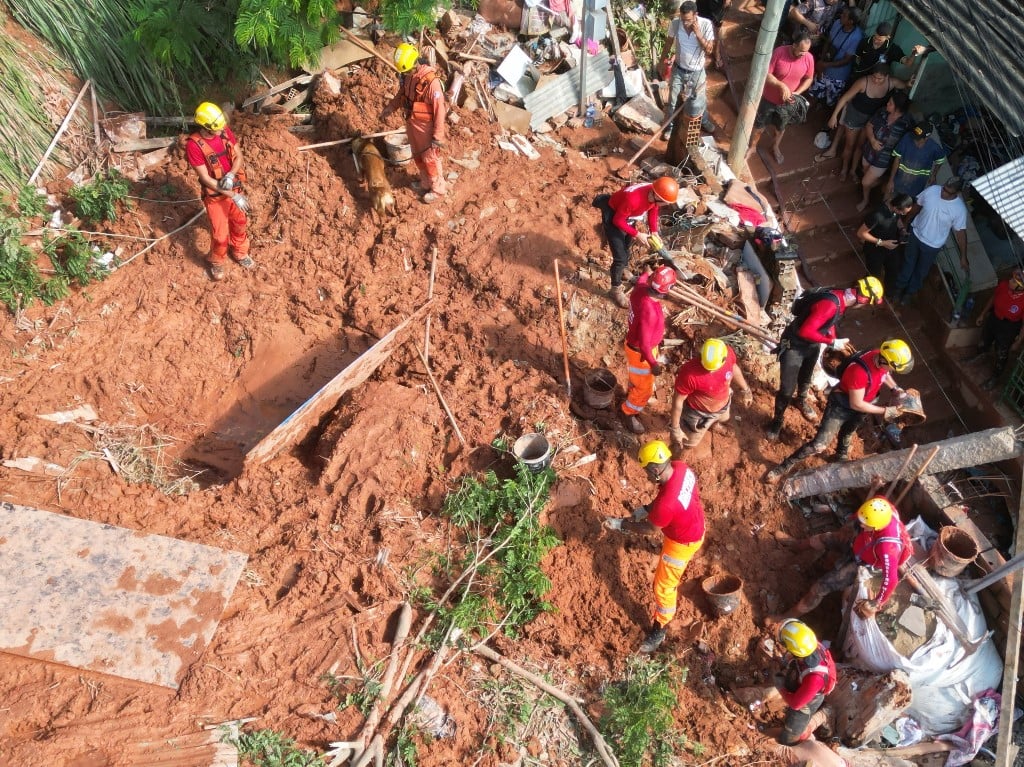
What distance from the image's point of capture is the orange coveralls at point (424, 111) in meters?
7.77

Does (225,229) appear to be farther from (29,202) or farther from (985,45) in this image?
(985,45)

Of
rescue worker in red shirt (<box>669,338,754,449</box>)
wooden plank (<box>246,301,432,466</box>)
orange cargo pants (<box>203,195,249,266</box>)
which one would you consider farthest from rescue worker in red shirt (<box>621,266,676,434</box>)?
orange cargo pants (<box>203,195,249,266</box>)

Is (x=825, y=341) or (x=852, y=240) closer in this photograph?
(x=825, y=341)

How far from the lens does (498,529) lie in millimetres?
6516

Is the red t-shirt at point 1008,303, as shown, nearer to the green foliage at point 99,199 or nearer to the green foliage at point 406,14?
the green foliage at point 406,14

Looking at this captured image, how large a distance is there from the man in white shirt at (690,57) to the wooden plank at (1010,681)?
595 cm

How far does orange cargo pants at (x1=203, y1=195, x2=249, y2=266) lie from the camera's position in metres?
7.80

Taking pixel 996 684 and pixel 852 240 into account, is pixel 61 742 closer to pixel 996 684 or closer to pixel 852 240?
pixel 996 684

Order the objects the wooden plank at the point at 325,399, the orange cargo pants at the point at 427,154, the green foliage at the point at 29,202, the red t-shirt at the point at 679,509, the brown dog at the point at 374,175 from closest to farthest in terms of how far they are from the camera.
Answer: the red t-shirt at the point at 679,509
the wooden plank at the point at 325,399
the orange cargo pants at the point at 427,154
the green foliage at the point at 29,202
the brown dog at the point at 374,175

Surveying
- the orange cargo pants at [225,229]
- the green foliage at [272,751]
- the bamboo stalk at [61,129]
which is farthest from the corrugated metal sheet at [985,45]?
the bamboo stalk at [61,129]

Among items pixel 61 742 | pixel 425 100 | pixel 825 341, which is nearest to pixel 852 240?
pixel 825 341

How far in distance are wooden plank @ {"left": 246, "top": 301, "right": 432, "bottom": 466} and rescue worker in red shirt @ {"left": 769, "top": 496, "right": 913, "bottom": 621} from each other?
4.53 m

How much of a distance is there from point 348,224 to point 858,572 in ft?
20.8

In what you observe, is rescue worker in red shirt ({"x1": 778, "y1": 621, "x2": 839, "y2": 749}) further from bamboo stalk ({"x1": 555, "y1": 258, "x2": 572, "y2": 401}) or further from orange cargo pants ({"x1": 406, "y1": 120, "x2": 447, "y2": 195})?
orange cargo pants ({"x1": 406, "y1": 120, "x2": 447, "y2": 195})
